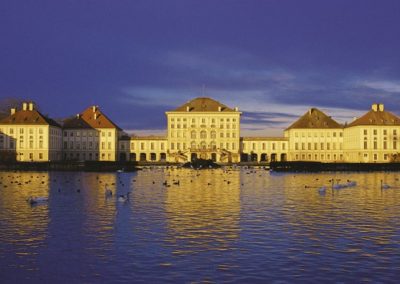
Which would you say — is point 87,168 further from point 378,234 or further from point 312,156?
point 312,156

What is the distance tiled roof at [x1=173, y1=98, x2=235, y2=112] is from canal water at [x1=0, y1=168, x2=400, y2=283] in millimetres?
109066

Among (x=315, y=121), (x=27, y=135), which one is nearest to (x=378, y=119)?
(x=315, y=121)

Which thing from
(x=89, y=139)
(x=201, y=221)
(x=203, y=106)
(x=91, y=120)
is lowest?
(x=201, y=221)

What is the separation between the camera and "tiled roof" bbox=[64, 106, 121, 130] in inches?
5261

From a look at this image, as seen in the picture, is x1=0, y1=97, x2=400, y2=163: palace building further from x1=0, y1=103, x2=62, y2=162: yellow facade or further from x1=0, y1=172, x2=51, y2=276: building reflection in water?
x1=0, y1=172, x2=51, y2=276: building reflection in water

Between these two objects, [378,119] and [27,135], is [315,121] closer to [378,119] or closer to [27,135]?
[378,119]

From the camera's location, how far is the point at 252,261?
51.0ft

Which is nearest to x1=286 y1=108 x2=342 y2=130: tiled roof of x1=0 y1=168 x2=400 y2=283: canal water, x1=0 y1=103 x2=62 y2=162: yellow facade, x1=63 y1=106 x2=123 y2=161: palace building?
x1=63 y1=106 x2=123 y2=161: palace building

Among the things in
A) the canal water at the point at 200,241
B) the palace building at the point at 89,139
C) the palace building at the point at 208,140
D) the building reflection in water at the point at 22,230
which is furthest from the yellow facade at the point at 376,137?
the building reflection in water at the point at 22,230

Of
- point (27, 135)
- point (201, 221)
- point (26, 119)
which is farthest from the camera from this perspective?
point (26, 119)

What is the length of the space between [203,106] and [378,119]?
40.3m

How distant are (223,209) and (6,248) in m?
12.1

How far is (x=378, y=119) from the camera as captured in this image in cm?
12431

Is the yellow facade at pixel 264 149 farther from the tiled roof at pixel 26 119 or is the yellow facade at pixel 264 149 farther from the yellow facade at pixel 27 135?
the tiled roof at pixel 26 119
